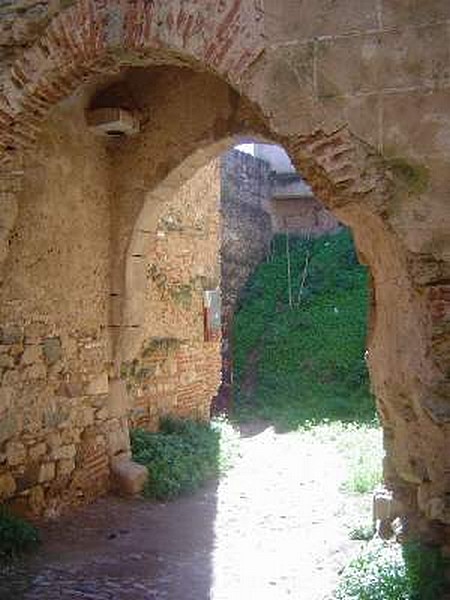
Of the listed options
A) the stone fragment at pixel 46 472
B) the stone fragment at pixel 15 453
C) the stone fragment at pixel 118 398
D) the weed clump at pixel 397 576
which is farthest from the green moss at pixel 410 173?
the stone fragment at pixel 118 398

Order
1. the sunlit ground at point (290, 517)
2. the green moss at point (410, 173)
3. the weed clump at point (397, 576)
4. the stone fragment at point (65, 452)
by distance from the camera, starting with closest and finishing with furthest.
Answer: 1. the green moss at point (410, 173)
2. the weed clump at point (397, 576)
3. the sunlit ground at point (290, 517)
4. the stone fragment at point (65, 452)

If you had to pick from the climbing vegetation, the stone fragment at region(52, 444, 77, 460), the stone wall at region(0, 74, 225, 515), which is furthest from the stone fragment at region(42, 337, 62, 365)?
the climbing vegetation

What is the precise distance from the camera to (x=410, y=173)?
371 cm

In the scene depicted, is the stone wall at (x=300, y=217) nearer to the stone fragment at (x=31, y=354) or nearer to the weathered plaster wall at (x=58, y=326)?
the weathered plaster wall at (x=58, y=326)

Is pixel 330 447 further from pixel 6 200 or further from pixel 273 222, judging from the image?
pixel 273 222

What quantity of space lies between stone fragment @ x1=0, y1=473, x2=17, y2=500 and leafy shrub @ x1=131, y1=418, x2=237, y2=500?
A: 1.49 m

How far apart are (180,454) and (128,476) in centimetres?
72

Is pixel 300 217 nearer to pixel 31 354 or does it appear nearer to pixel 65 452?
pixel 65 452

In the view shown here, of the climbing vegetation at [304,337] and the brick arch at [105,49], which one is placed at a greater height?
the brick arch at [105,49]

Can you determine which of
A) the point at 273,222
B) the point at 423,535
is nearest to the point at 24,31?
the point at 423,535

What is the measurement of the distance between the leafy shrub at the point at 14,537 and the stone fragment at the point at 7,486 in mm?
129

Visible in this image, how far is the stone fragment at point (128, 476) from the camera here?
6477mm

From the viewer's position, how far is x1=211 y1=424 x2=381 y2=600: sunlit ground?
4.56 meters

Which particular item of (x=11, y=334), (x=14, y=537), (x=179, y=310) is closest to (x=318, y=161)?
(x=11, y=334)
